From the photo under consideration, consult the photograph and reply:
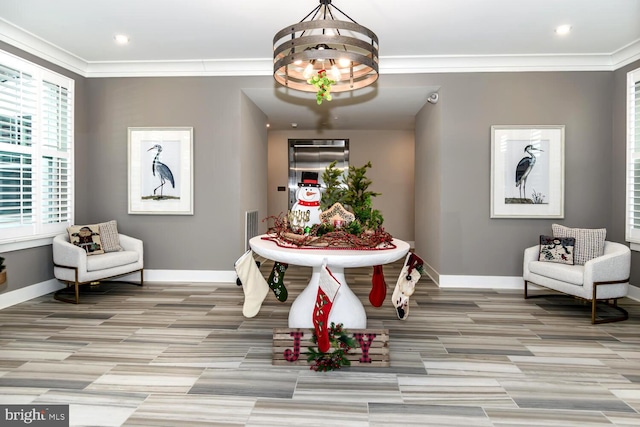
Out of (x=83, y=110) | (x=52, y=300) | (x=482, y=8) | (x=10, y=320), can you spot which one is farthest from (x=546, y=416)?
(x=83, y=110)

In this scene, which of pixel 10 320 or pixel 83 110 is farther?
pixel 83 110

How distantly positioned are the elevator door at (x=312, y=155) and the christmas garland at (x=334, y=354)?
621cm

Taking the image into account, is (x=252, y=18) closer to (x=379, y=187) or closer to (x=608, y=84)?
(x=608, y=84)

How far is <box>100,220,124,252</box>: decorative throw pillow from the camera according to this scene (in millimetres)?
4648

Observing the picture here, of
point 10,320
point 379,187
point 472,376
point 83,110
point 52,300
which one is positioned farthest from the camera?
point 379,187

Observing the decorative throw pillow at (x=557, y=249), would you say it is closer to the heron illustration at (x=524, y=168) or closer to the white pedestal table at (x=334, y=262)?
the heron illustration at (x=524, y=168)

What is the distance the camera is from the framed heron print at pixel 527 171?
4.71 meters

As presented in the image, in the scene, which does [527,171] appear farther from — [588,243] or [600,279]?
[600,279]

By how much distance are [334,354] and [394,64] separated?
3698 millimetres

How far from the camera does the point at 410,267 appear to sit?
280cm

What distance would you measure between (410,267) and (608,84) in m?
3.90

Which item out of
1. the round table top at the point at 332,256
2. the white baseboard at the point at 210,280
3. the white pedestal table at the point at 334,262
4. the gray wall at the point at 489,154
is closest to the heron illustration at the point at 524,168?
the gray wall at the point at 489,154

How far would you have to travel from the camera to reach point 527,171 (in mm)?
4734

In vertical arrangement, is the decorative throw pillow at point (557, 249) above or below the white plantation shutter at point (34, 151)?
below
